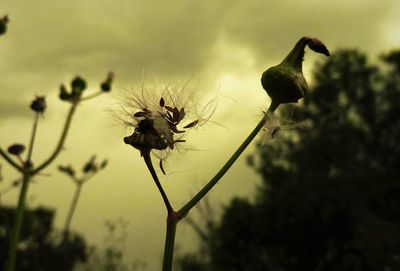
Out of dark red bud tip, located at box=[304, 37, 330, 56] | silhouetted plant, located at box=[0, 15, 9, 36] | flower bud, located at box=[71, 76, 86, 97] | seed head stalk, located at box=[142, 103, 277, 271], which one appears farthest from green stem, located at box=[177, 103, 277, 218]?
flower bud, located at box=[71, 76, 86, 97]

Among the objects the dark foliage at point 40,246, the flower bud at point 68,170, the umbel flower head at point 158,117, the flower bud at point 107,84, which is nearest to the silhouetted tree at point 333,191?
the dark foliage at point 40,246

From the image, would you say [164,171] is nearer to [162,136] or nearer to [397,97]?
[162,136]

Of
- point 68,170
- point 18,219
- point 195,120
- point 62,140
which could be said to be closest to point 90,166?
point 68,170

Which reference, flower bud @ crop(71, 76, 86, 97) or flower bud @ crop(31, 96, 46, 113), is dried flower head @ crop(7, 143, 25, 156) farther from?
flower bud @ crop(71, 76, 86, 97)

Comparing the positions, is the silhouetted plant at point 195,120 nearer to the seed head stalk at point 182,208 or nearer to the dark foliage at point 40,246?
the seed head stalk at point 182,208

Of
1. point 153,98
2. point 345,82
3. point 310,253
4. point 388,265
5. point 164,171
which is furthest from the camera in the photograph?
point 345,82

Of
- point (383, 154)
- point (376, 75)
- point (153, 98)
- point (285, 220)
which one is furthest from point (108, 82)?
point (376, 75)
